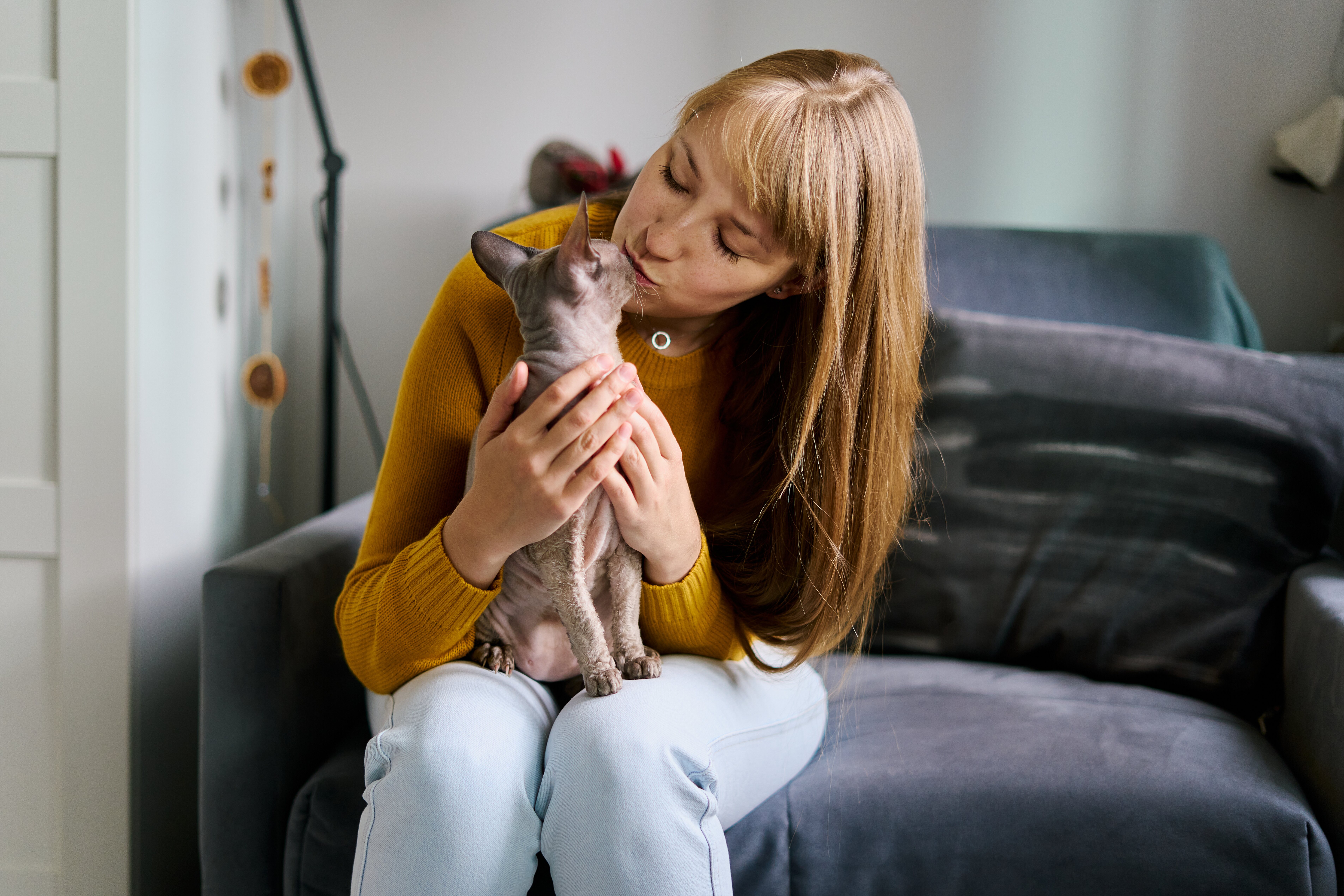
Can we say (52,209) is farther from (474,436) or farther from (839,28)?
(839,28)

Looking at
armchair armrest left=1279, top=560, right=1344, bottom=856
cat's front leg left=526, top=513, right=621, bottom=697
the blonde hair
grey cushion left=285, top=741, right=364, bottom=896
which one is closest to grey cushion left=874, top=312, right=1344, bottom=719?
armchair armrest left=1279, top=560, right=1344, bottom=856

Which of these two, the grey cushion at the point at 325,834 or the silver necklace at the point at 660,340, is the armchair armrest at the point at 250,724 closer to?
the grey cushion at the point at 325,834

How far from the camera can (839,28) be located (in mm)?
1670

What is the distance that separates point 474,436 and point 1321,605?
38.8 inches

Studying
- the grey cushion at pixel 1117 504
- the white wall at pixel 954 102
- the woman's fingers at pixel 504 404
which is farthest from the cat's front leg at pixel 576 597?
the white wall at pixel 954 102

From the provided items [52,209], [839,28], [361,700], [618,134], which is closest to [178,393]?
[52,209]

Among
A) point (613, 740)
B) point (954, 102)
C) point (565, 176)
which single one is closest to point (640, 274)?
point (613, 740)

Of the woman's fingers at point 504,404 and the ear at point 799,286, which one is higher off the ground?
the ear at point 799,286

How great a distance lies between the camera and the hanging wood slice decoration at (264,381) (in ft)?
A: 4.50

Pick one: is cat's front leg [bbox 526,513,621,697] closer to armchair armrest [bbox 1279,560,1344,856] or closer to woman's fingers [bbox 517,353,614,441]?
woman's fingers [bbox 517,353,614,441]

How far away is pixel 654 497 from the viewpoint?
2.37ft

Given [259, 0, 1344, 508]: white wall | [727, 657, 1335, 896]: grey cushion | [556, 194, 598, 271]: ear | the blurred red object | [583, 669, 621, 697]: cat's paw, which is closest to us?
[556, 194, 598, 271]: ear

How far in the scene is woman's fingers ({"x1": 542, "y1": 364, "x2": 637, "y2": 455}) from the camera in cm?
66

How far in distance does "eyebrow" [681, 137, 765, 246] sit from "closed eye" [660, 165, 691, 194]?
0.05ft
